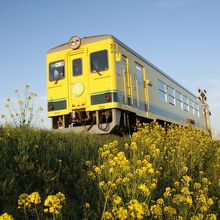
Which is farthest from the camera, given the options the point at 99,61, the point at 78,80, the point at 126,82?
the point at 78,80

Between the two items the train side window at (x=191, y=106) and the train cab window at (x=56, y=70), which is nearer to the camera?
the train cab window at (x=56, y=70)

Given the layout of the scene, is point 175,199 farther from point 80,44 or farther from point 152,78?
point 152,78

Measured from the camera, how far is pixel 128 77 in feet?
33.8

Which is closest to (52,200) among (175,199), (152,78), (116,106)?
(175,199)

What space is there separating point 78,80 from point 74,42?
123 cm

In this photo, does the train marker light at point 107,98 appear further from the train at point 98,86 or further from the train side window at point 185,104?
the train side window at point 185,104

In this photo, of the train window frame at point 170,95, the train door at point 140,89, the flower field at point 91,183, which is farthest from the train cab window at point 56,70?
the train window frame at point 170,95

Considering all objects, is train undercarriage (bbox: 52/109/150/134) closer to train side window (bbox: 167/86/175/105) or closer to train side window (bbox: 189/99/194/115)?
train side window (bbox: 167/86/175/105)

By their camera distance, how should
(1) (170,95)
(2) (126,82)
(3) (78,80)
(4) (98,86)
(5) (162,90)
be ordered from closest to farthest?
(4) (98,86), (2) (126,82), (3) (78,80), (5) (162,90), (1) (170,95)

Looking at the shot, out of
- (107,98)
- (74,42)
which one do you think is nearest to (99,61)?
(74,42)

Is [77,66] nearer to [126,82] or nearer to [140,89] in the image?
[126,82]

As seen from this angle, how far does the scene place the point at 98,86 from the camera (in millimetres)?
9820

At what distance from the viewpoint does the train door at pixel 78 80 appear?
1006 cm

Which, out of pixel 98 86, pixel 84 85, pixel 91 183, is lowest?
pixel 91 183
